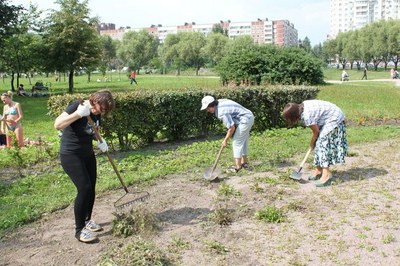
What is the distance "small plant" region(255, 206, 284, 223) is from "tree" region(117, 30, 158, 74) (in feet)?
251

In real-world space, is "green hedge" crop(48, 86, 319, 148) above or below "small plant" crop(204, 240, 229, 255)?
above

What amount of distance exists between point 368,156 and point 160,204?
4.53 m

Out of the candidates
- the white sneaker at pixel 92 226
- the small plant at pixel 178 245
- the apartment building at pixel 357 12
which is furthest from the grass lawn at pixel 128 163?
the apartment building at pixel 357 12

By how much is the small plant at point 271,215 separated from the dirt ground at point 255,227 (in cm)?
6

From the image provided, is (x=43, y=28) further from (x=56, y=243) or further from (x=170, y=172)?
(x=56, y=243)

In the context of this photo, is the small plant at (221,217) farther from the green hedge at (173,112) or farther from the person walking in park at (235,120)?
the green hedge at (173,112)

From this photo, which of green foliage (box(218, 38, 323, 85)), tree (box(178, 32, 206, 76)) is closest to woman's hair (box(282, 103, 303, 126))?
green foliage (box(218, 38, 323, 85))

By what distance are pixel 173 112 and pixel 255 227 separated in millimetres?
5536

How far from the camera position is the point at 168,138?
10.3 m

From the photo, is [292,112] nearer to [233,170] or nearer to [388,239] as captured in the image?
[233,170]

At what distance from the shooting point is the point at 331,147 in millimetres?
6250

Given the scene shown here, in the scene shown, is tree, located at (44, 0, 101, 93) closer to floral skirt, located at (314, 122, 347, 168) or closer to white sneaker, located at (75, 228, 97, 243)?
floral skirt, located at (314, 122, 347, 168)

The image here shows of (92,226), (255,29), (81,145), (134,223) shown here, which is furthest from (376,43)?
(255,29)

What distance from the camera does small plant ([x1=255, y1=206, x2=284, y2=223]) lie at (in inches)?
195
